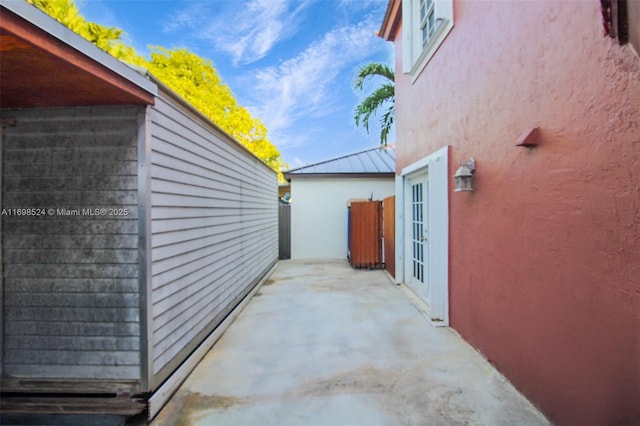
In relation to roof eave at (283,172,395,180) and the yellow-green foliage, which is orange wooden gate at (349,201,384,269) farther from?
the yellow-green foliage

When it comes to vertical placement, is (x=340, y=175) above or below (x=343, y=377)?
above

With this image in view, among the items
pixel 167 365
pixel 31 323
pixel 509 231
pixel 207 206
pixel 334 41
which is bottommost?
pixel 167 365

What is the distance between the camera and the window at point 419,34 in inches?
163

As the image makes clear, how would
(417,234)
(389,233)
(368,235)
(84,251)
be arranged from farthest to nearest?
(368,235)
(389,233)
(417,234)
(84,251)

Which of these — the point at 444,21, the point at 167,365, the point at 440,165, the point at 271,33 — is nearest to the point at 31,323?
the point at 167,365

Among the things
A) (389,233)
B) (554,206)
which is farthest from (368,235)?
(554,206)

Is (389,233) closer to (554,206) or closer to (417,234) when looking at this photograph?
(417,234)

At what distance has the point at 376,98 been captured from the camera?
803 centimetres

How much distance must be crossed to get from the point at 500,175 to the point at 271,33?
10.4 metres

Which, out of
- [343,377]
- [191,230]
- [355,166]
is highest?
[355,166]

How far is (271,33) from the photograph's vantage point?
10648 mm

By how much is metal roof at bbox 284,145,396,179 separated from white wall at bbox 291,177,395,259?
249 mm

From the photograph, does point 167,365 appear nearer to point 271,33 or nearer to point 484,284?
point 484,284

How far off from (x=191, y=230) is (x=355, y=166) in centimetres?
754
